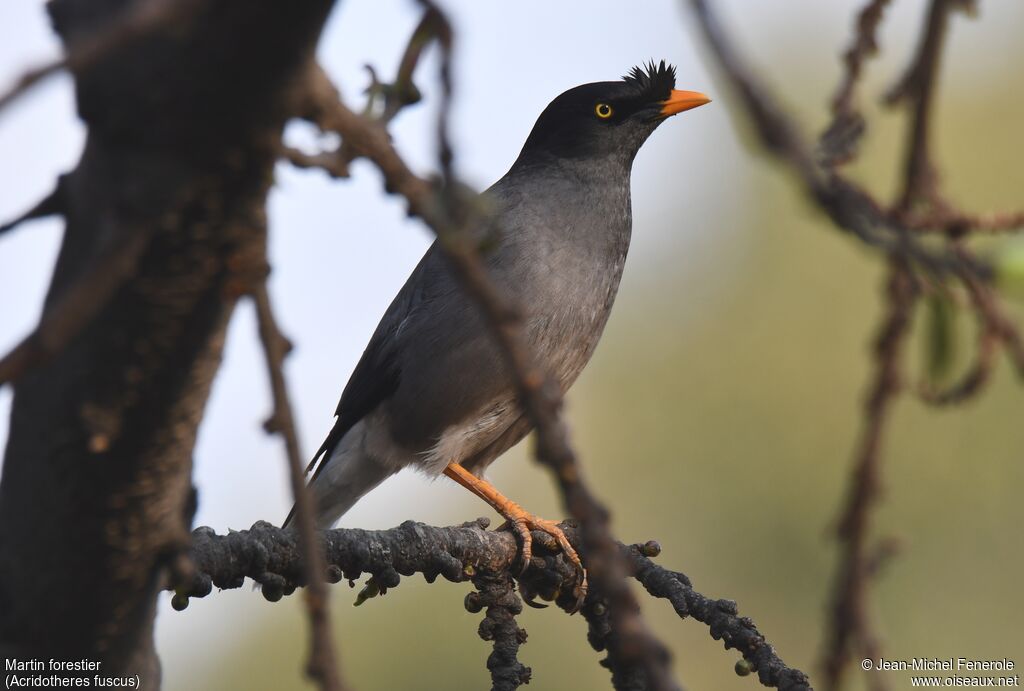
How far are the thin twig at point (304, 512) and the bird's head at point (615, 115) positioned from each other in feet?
13.7

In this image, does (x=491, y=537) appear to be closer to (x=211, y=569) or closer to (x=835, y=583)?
(x=211, y=569)

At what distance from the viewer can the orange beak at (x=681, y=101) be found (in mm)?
5203

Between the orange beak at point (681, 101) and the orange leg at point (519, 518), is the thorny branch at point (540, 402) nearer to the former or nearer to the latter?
the orange leg at point (519, 518)

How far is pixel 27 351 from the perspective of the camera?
1.04m

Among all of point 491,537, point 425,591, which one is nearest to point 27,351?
point 491,537

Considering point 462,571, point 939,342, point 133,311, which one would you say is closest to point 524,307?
point 462,571

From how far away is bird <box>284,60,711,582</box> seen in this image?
459 centimetres

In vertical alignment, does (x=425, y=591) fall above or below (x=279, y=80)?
above

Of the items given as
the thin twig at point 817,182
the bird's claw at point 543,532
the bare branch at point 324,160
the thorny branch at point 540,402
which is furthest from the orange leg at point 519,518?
the thin twig at point 817,182

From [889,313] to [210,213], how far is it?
70 cm

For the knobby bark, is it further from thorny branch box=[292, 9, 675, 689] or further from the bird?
Result: the bird

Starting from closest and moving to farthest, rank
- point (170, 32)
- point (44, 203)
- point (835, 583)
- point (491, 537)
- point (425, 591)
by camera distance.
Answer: point (835, 583), point (170, 32), point (44, 203), point (491, 537), point (425, 591)

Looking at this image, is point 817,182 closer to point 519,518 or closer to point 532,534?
point 532,534

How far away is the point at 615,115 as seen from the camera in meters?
5.31
